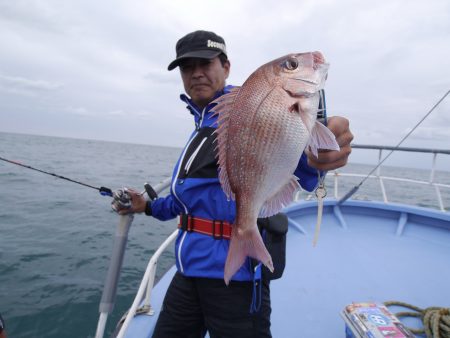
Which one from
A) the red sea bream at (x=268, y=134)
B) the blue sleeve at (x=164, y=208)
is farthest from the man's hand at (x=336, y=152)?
the blue sleeve at (x=164, y=208)

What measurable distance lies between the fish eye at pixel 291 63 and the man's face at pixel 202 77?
885 millimetres

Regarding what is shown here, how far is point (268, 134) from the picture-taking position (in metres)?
1.08

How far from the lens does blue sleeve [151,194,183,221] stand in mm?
2261

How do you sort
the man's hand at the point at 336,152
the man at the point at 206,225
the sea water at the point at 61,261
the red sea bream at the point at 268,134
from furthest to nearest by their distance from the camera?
1. the sea water at the point at 61,261
2. the man at the point at 206,225
3. the man's hand at the point at 336,152
4. the red sea bream at the point at 268,134

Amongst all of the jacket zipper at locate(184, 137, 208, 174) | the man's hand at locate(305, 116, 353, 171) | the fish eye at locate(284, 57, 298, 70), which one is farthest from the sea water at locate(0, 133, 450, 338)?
the fish eye at locate(284, 57, 298, 70)

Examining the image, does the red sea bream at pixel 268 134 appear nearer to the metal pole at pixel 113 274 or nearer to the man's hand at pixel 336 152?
the man's hand at pixel 336 152

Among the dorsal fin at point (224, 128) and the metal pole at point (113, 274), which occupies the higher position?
the dorsal fin at point (224, 128)

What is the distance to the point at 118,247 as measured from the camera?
83.4 inches

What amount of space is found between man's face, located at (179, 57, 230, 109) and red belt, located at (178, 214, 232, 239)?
2.75 ft

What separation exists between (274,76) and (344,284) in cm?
278

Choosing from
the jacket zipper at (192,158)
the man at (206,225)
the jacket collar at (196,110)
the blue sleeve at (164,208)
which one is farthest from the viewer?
the blue sleeve at (164,208)

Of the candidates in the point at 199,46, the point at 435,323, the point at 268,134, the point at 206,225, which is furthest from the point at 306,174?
the point at 435,323

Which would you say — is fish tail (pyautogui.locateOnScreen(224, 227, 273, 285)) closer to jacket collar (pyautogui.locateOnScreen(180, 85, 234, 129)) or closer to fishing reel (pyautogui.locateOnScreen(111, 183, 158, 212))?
jacket collar (pyautogui.locateOnScreen(180, 85, 234, 129))

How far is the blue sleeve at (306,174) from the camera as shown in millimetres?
1388
